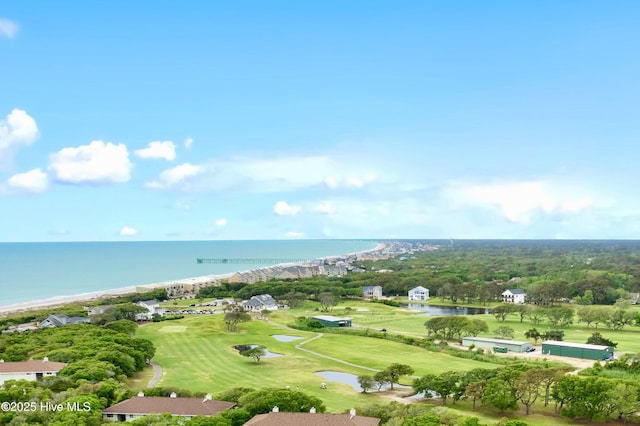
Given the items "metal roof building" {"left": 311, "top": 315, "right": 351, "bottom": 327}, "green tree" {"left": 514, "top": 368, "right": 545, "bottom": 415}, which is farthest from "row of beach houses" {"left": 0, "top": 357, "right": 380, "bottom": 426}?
"metal roof building" {"left": 311, "top": 315, "right": 351, "bottom": 327}

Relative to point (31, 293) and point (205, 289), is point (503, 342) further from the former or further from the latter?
point (31, 293)

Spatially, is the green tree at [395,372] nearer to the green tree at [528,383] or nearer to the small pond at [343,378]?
the small pond at [343,378]

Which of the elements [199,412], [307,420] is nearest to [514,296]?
[307,420]

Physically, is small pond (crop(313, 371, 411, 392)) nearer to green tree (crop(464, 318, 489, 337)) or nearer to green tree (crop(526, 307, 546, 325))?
green tree (crop(464, 318, 489, 337))

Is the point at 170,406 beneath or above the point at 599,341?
above

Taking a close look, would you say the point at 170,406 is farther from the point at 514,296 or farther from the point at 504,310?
the point at 514,296

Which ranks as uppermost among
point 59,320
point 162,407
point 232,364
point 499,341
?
point 162,407
